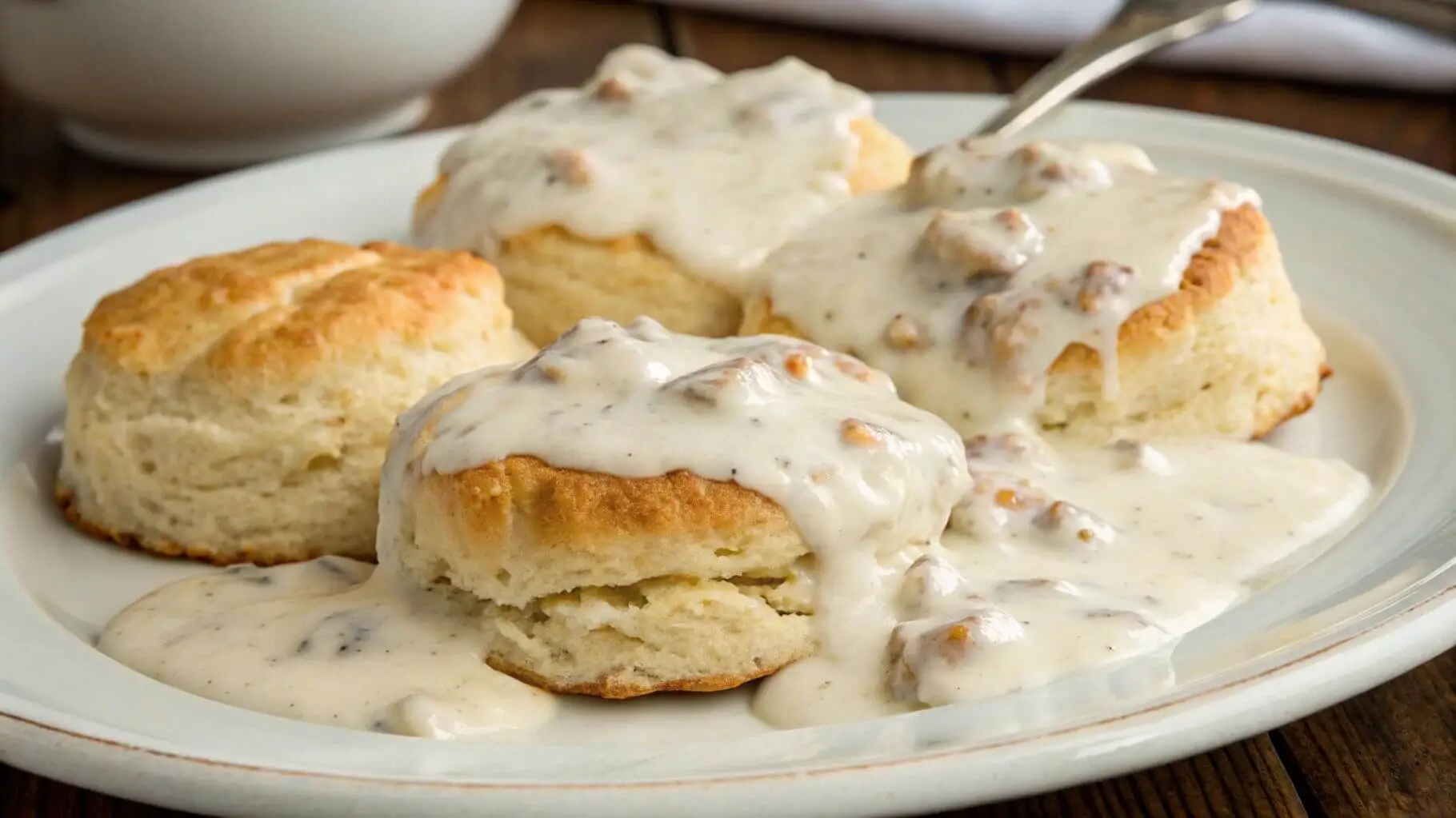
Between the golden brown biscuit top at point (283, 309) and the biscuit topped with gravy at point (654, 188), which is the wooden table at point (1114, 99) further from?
the biscuit topped with gravy at point (654, 188)

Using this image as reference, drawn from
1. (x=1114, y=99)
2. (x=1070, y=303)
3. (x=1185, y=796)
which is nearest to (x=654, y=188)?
(x=1070, y=303)

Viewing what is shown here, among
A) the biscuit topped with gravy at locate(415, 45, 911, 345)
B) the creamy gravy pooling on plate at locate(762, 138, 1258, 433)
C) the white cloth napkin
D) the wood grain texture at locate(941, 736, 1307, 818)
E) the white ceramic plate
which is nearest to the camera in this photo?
the white ceramic plate

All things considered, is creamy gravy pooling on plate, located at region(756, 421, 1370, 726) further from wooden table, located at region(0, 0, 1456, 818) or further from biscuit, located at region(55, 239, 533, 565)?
biscuit, located at region(55, 239, 533, 565)

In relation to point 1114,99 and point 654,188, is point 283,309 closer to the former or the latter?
point 654,188

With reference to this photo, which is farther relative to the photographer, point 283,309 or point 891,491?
point 283,309

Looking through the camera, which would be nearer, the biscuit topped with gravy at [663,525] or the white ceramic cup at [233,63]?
the biscuit topped with gravy at [663,525]

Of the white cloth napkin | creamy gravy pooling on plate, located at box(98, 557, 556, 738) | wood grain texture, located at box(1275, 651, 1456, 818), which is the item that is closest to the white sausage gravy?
creamy gravy pooling on plate, located at box(98, 557, 556, 738)

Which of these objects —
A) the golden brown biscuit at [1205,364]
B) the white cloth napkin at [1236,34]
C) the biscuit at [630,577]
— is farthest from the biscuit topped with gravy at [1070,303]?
the white cloth napkin at [1236,34]
